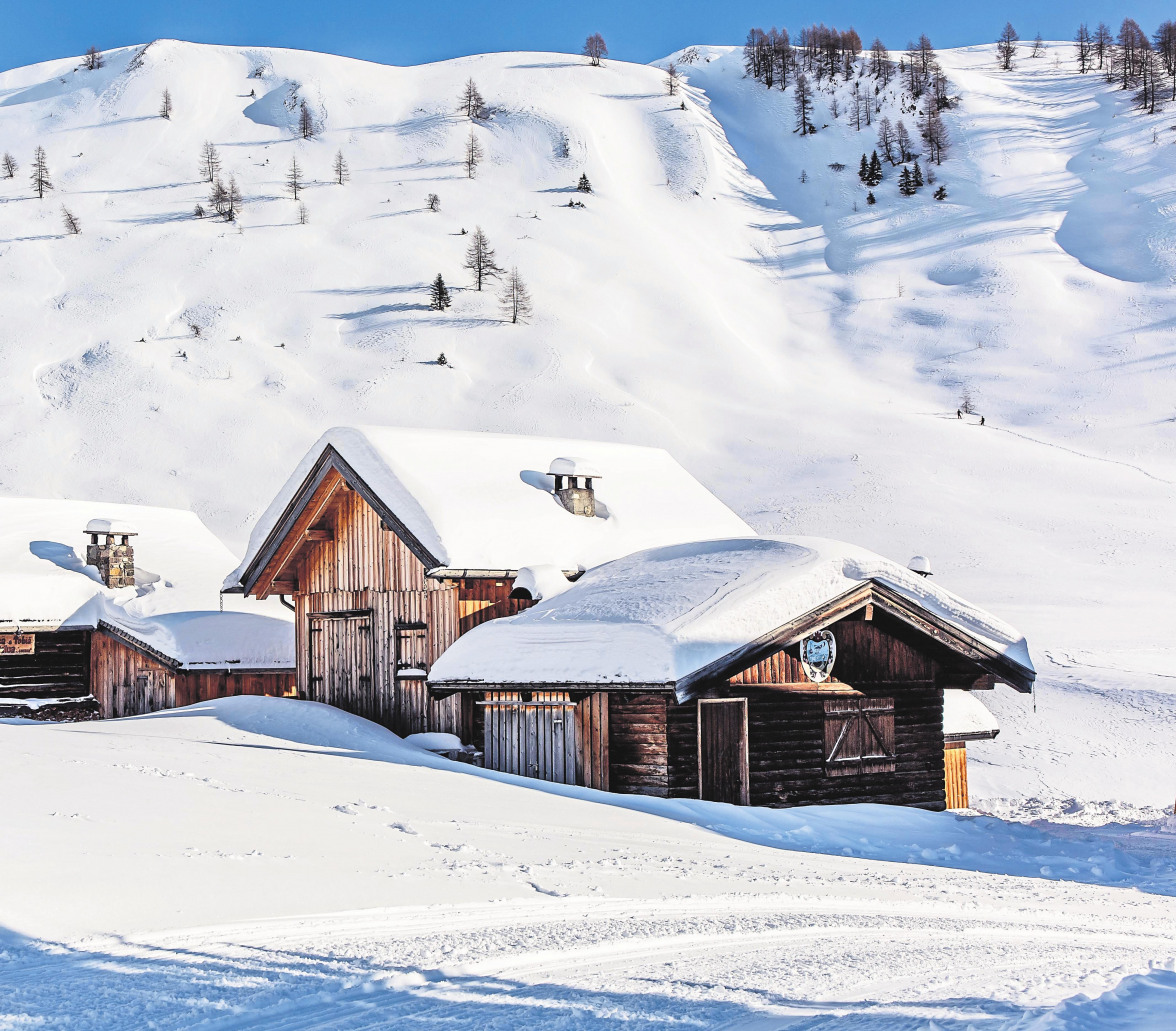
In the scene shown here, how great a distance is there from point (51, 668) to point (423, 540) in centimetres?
1417

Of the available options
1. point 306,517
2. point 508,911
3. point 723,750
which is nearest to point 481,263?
point 306,517

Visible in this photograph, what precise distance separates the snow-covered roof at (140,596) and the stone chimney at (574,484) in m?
9.52

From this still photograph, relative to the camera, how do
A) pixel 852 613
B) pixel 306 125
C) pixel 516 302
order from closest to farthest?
pixel 852 613 → pixel 516 302 → pixel 306 125

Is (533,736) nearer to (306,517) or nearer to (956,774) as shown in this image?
(306,517)

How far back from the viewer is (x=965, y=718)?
22.1 meters

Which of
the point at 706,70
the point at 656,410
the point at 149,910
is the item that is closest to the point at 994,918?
the point at 149,910

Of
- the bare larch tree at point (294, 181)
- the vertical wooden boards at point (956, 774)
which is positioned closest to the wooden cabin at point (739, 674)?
the vertical wooden boards at point (956, 774)

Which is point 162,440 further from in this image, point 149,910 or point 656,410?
point 149,910

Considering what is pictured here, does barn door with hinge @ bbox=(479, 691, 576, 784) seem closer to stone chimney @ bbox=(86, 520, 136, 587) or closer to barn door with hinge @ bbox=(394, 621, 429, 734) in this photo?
barn door with hinge @ bbox=(394, 621, 429, 734)

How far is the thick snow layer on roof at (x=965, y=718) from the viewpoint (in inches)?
857

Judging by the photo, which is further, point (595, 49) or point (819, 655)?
point (595, 49)

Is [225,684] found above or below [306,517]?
below

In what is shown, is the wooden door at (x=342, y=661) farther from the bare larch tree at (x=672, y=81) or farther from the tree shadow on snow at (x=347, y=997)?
the bare larch tree at (x=672, y=81)

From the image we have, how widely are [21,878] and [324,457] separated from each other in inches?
534
